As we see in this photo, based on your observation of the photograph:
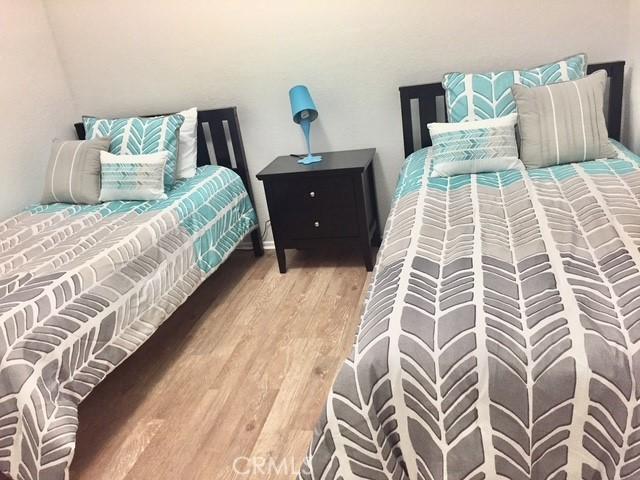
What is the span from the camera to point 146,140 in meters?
2.76

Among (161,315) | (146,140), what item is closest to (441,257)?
(161,315)

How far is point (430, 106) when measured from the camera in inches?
109

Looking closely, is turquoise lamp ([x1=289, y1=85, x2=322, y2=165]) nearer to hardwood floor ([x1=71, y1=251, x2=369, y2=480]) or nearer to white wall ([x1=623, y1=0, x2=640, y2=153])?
hardwood floor ([x1=71, y1=251, x2=369, y2=480])

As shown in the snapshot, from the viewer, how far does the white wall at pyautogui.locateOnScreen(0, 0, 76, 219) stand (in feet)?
9.18

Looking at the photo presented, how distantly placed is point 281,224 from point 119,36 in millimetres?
1422

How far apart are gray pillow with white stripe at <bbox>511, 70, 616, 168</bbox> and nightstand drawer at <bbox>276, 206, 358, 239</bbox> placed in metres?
0.89

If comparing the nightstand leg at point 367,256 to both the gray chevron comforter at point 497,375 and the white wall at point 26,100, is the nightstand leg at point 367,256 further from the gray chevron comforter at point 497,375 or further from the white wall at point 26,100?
the white wall at point 26,100

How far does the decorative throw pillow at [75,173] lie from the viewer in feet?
8.75

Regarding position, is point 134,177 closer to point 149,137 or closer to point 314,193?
point 149,137

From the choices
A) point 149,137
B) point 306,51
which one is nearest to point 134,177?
point 149,137

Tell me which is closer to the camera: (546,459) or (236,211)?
(546,459)

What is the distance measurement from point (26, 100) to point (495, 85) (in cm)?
245

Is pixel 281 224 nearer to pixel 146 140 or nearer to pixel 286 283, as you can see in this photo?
pixel 286 283

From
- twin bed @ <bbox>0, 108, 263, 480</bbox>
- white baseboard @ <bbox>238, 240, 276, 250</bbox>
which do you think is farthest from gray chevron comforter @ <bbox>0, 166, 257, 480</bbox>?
white baseboard @ <bbox>238, 240, 276, 250</bbox>
